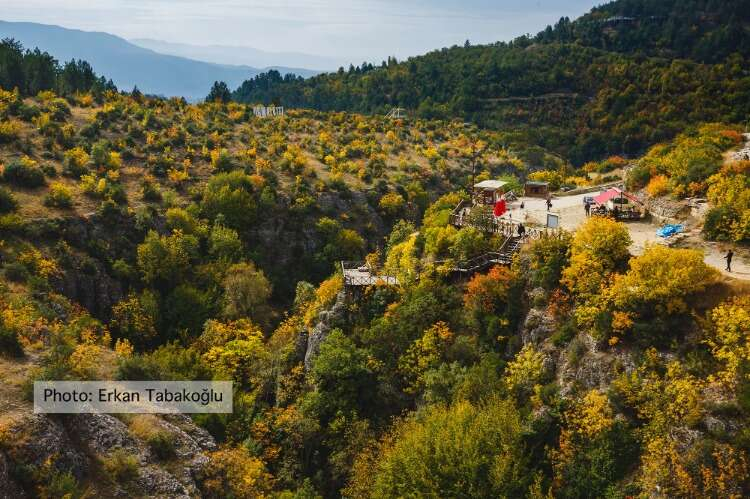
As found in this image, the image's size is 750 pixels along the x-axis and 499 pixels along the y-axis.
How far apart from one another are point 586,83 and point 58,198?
116858 millimetres

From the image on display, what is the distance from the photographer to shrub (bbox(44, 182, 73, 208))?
172 ft

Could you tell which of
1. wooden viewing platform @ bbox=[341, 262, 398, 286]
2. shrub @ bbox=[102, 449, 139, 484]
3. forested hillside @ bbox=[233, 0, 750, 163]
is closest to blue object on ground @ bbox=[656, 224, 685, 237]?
wooden viewing platform @ bbox=[341, 262, 398, 286]

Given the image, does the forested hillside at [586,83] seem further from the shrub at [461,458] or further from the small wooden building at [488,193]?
the shrub at [461,458]

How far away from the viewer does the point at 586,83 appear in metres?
131

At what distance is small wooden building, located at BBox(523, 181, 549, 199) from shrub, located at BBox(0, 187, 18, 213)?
45.3m

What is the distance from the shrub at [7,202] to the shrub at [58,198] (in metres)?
3.05

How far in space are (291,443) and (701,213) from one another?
29.2 m

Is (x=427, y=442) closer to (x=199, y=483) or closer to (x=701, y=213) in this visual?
(x=199, y=483)

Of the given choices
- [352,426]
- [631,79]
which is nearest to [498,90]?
[631,79]

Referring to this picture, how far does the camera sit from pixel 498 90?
14125cm

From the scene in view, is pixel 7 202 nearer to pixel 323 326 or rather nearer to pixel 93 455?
pixel 93 455

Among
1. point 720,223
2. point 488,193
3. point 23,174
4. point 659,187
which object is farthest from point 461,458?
point 23,174

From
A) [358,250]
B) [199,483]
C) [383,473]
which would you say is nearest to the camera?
[383,473]

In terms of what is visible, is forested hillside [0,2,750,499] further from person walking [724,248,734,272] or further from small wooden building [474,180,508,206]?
small wooden building [474,180,508,206]
